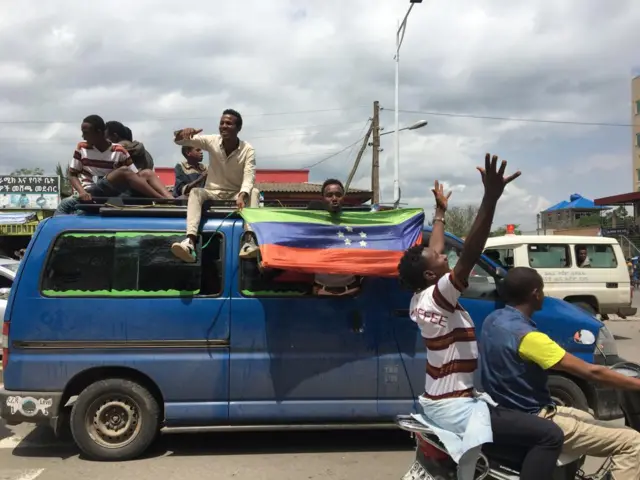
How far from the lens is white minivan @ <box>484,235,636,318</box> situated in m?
11.5

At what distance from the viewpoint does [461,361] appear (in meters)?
2.79

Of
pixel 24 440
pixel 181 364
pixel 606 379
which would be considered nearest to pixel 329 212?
pixel 181 364

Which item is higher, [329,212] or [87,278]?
[329,212]

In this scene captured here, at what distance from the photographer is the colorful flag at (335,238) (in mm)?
4473

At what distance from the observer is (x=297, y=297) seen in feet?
15.5

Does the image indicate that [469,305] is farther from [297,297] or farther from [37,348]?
[37,348]

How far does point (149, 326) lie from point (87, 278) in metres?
0.67

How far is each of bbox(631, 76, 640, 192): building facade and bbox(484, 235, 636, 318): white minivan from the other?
39067 millimetres

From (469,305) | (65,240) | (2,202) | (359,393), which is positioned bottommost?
(359,393)

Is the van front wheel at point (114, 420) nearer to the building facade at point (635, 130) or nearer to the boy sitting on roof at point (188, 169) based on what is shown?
the boy sitting on roof at point (188, 169)

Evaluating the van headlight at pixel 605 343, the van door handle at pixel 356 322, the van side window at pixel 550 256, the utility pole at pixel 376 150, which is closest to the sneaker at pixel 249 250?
the van door handle at pixel 356 322

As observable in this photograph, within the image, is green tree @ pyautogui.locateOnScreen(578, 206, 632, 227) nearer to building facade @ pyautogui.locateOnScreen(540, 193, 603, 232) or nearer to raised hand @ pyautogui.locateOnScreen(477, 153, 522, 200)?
building facade @ pyautogui.locateOnScreen(540, 193, 603, 232)

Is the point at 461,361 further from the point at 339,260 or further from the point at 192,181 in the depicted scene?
the point at 192,181

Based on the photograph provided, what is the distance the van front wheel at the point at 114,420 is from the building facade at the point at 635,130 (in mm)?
48942
